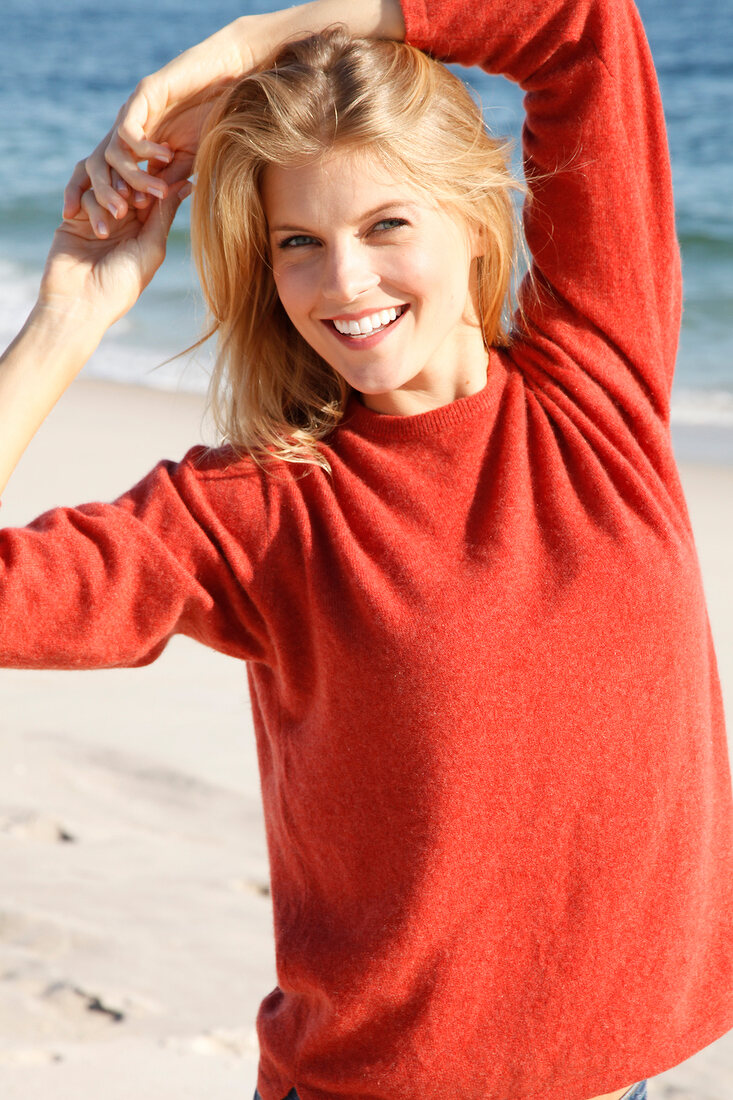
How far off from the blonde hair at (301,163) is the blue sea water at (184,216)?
19 centimetres

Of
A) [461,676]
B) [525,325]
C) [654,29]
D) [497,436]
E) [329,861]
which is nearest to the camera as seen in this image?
[461,676]

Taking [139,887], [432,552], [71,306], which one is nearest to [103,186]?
[71,306]

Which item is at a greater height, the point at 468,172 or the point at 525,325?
the point at 468,172

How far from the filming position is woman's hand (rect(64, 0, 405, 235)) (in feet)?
5.90

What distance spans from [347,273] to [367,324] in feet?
0.25

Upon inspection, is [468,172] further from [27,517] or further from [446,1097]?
[27,517]

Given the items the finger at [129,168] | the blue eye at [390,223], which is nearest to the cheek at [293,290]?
the blue eye at [390,223]

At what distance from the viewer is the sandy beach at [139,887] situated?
2779 millimetres

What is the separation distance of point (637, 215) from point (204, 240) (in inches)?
25.3

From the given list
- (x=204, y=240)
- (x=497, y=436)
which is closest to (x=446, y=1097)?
(x=497, y=436)

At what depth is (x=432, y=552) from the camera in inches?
64.6

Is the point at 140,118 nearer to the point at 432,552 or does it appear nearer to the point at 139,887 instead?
the point at 432,552

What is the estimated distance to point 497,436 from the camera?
69.9 inches

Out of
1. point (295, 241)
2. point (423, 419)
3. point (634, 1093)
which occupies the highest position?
point (295, 241)
